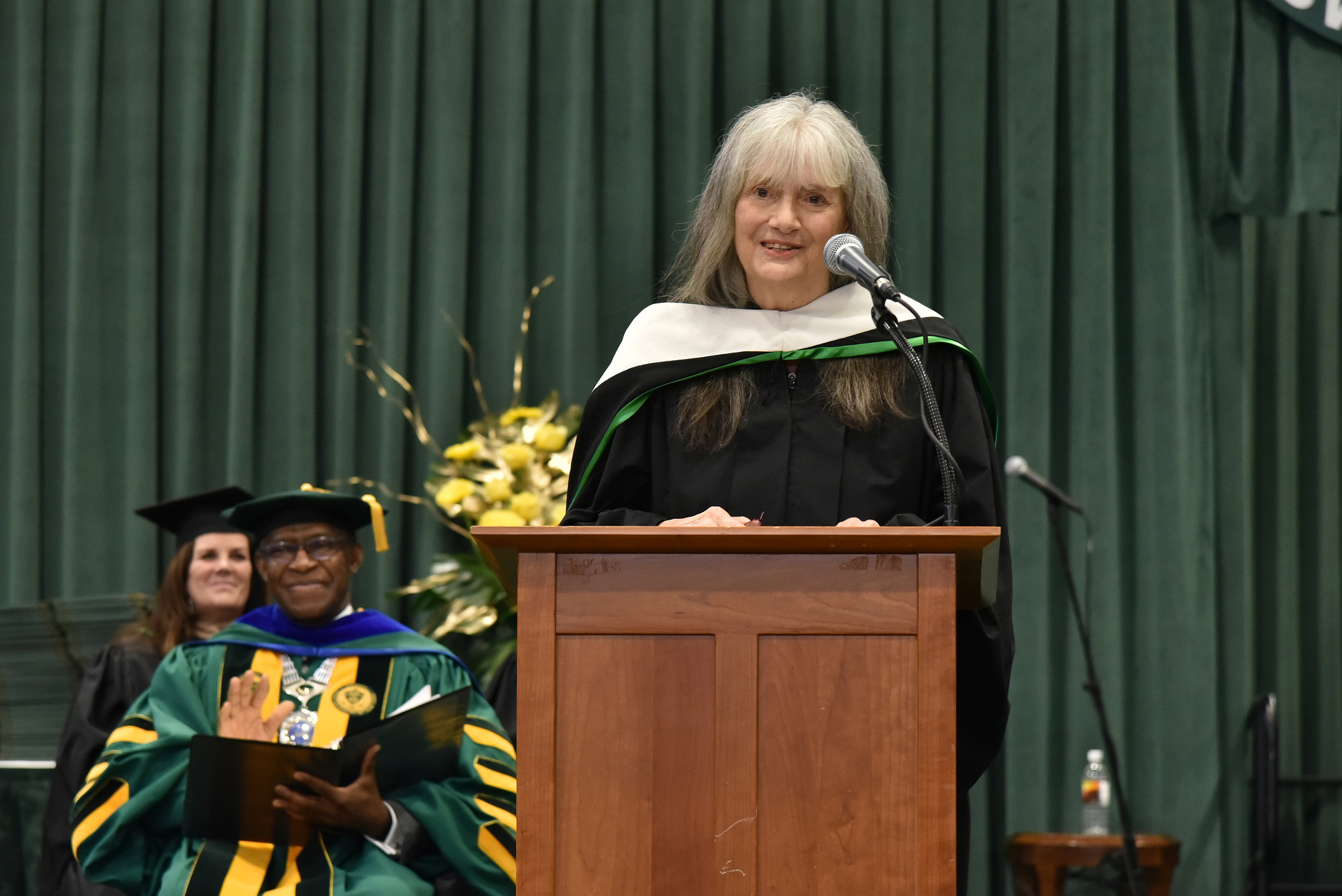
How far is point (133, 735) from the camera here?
12.2 ft

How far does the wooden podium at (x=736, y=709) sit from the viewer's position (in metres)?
1.63

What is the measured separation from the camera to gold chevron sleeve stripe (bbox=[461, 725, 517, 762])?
3.79 m

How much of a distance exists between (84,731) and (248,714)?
0.97m

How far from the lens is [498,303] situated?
5.50 metres

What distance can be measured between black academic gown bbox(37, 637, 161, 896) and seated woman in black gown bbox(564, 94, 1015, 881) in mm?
2547

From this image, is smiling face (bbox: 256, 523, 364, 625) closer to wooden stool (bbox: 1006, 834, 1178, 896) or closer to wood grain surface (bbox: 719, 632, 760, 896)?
wooden stool (bbox: 1006, 834, 1178, 896)

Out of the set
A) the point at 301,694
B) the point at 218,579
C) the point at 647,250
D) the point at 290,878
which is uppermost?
the point at 647,250

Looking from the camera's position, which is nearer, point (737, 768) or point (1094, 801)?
point (737, 768)

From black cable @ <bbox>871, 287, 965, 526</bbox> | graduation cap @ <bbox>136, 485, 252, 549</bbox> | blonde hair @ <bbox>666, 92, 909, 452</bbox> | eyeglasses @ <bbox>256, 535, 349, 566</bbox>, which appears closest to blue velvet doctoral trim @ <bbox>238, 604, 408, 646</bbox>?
eyeglasses @ <bbox>256, 535, 349, 566</bbox>

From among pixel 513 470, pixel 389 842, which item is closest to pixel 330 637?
pixel 389 842

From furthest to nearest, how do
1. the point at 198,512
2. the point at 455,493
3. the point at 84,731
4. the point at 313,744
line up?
1. the point at 455,493
2. the point at 198,512
3. the point at 84,731
4. the point at 313,744

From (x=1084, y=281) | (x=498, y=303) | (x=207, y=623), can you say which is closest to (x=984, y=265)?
(x=1084, y=281)

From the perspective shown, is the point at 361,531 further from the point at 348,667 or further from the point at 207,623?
the point at 348,667

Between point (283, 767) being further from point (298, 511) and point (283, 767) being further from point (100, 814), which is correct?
point (298, 511)
